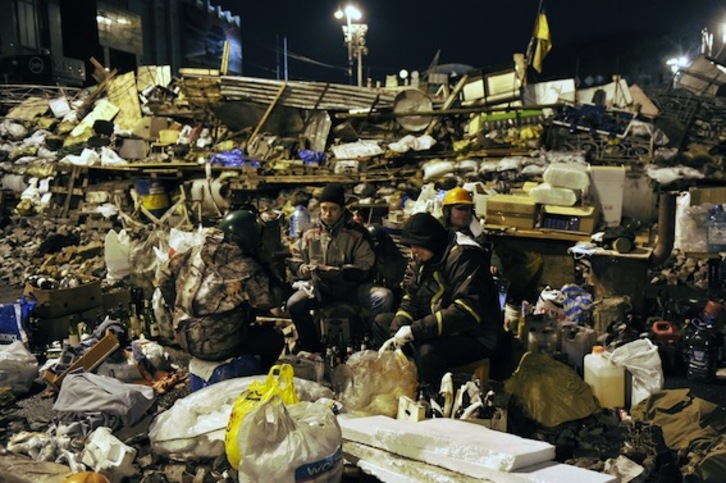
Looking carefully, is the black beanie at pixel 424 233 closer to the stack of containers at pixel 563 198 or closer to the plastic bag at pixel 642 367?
the plastic bag at pixel 642 367

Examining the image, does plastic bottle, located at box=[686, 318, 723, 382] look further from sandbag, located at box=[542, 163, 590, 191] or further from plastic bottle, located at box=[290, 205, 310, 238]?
plastic bottle, located at box=[290, 205, 310, 238]

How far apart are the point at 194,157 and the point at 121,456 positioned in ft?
35.9

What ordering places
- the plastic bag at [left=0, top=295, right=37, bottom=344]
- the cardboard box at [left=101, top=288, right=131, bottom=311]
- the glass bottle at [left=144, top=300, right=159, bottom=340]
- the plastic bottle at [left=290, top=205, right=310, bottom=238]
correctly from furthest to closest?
the plastic bottle at [left=290, top=205, right=310, bottom=238] < the cardboard box at [left=101, top=288, right=131, bottom=311] < the glass bottle at [left=144, top=300, right=159, bottom=340] < the plastic bag at [left=0, top=295, right=37, bottom=344]

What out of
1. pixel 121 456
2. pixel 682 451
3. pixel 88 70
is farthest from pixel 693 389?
pixel 88 70

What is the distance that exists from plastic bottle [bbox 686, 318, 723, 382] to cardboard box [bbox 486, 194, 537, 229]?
2.79 m

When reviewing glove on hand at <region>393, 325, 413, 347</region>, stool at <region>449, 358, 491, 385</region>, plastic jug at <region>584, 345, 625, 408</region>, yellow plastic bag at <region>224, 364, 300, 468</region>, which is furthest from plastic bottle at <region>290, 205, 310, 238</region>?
yellow plastic bag at <region>224, 364, 300, 468</region>

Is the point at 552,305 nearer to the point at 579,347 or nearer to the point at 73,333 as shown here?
the point at 579,347

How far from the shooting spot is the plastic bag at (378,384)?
4.03 m

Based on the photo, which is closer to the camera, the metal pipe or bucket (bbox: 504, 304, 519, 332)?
bucket (bbox: 504, 304, 519, 332)

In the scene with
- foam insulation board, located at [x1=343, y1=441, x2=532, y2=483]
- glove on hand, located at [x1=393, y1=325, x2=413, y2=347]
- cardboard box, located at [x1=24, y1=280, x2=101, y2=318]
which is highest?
glove on hand, located at [x1=393, y1=325, x2=413, y2=347]

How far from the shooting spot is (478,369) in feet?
14.3

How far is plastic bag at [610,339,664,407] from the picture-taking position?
428 cm

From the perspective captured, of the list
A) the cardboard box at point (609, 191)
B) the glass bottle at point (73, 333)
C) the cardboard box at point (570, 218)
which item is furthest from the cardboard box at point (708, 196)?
the glass bottle at point (73, 333)

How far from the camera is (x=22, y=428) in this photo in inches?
177
